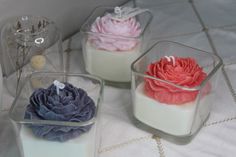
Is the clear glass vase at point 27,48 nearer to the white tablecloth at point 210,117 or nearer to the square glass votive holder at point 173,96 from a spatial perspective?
the white tablecloth at point 210,117

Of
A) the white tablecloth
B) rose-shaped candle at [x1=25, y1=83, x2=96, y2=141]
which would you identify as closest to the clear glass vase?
the white tablecloth

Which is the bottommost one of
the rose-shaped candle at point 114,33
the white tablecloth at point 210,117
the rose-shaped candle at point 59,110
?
the white tablecloth at point 210,117

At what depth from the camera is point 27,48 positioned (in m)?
0.56

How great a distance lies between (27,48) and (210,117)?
0.26 m

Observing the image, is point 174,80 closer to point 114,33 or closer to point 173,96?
point 173,96

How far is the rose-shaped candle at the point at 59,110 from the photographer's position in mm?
396

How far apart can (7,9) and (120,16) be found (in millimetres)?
151

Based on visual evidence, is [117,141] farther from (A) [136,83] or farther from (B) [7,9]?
(B) [7,9]

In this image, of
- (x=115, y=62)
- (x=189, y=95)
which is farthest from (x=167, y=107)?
(x=115, y=62)

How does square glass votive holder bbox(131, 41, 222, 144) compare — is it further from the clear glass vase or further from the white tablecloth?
the clear glass vase

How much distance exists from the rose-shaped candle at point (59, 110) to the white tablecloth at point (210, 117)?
2.6 inches

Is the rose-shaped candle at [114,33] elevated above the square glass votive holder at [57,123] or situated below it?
above

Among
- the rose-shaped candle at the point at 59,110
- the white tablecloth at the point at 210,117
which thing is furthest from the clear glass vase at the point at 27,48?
the rose-shaped candle at the point at 59,110

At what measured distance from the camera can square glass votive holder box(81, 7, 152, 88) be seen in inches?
21.4
